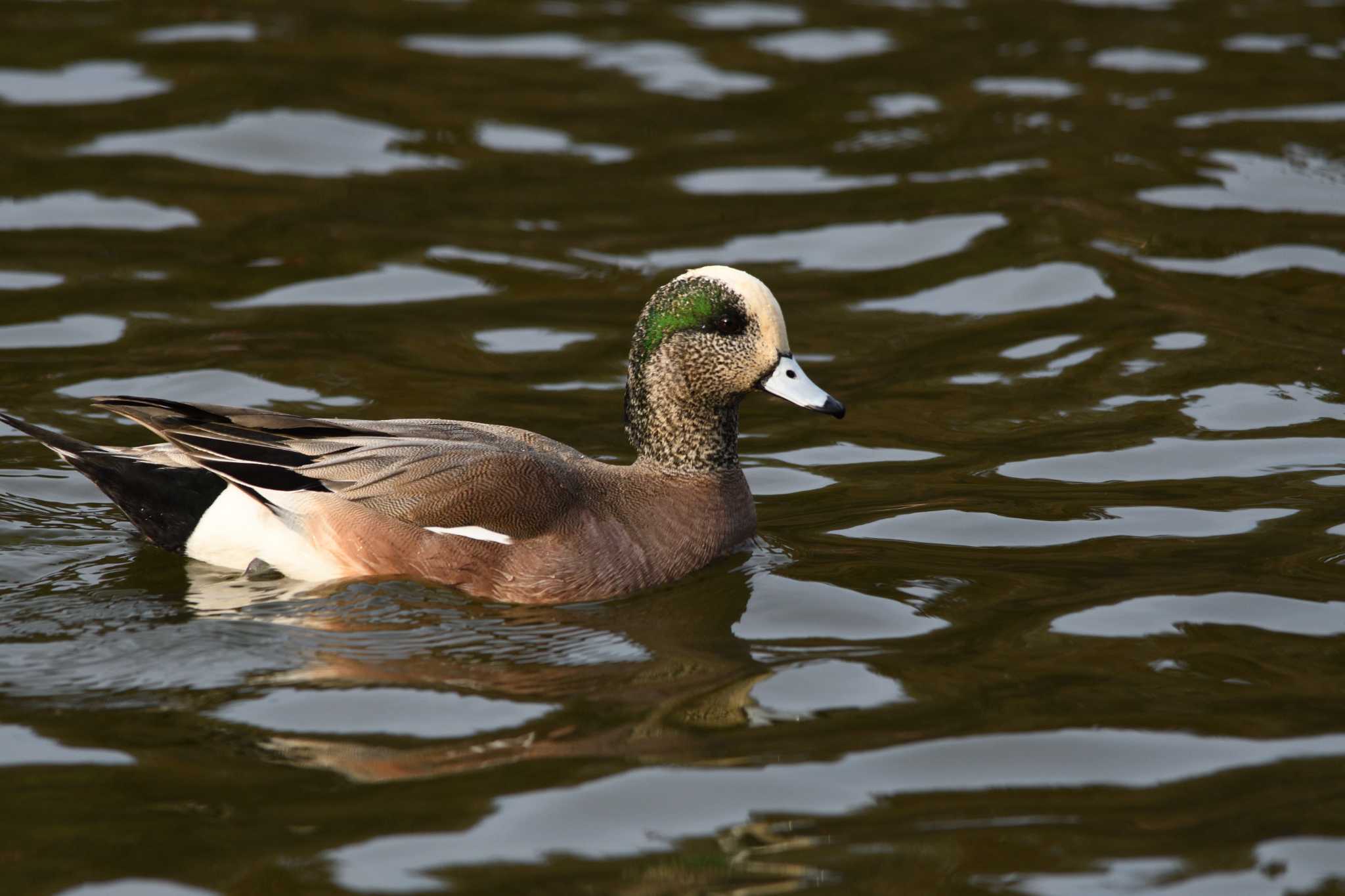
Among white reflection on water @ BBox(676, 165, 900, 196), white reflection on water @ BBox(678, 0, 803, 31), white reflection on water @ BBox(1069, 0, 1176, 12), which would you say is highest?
white reflection on water @ BBox(1069, 0, 1176, 12)

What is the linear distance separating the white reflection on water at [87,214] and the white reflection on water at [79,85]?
3.88ft

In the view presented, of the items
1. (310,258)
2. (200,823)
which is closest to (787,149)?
(310,258)

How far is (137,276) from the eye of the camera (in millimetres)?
8492

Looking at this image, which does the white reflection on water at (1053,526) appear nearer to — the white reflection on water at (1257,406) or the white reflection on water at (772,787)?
the white reflection on water at (1257,406)

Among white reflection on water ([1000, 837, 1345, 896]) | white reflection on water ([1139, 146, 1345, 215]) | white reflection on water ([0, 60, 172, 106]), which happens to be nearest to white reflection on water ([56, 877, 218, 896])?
white reflection on water ([1000, 837, 1345, 896])

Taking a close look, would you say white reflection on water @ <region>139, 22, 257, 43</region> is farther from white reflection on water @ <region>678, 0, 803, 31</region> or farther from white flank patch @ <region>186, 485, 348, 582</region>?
white flank patch @ <region>186, 485, 348, 582</region>

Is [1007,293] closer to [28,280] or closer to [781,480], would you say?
[781,480]

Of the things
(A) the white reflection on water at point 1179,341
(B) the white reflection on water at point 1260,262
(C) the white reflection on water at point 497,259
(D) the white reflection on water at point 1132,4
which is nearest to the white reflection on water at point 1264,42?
(D) the white reflection on water at point 1132,4

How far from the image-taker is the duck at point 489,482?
551 centimetres

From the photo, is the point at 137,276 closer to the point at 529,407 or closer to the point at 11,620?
the point at 529,407

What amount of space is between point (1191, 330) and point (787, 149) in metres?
3.04

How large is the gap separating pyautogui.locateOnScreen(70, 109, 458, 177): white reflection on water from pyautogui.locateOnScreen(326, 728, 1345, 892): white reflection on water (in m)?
6.22

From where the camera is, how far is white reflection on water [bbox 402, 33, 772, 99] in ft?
36.5

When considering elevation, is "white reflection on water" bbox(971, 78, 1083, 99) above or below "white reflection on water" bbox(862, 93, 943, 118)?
above
